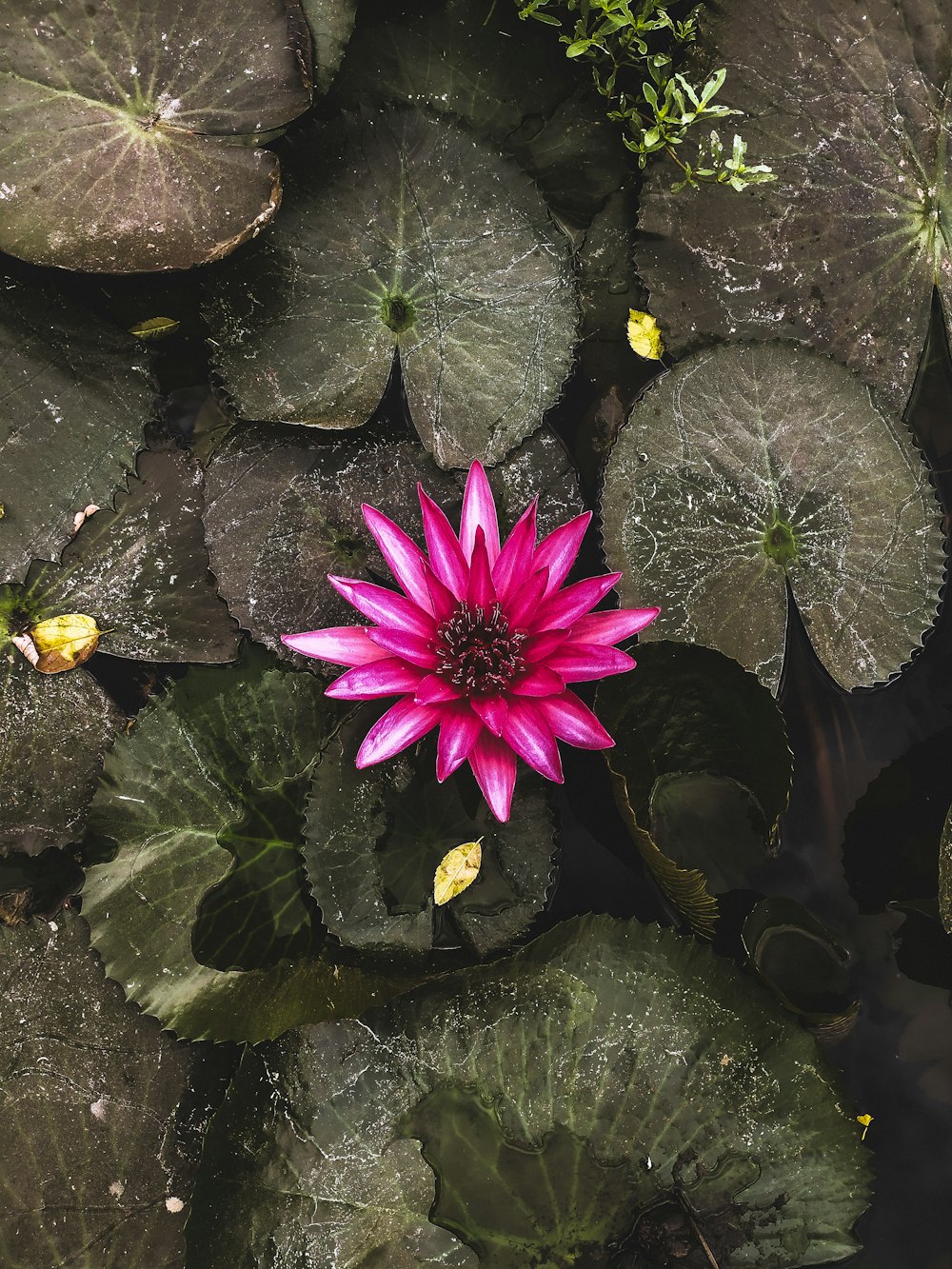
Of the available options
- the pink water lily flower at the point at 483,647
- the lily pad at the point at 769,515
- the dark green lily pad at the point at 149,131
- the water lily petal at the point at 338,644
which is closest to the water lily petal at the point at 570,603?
the pink water lily flower at the point at 483,647

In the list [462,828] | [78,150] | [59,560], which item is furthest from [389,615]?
[78,150]

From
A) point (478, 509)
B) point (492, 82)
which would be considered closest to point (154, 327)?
point (492, 82)

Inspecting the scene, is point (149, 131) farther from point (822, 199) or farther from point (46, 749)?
point (822, 199)

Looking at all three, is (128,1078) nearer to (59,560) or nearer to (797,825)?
(59,560)

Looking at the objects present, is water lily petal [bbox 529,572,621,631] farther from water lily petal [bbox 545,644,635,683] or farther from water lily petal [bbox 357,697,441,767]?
water lily petal [bbox 357,697,441,767]

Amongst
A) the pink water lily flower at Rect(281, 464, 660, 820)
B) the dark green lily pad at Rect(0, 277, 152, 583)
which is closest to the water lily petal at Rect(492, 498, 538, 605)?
the pink water lily flower at Rect(281, 464, 660, 820)

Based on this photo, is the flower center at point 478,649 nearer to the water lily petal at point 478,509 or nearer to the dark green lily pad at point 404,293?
the water lily petal at point 478,509

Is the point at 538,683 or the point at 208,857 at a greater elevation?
the point at 538,683
